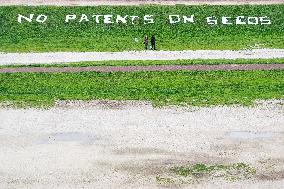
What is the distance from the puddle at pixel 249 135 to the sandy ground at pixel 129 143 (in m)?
0.06

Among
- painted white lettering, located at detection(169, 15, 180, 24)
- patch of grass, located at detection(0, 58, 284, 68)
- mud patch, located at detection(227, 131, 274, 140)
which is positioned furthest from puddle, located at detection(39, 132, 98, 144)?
painted white lettering, located at detection(169, 15, 180, 24)

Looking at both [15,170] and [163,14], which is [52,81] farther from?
[163,14]

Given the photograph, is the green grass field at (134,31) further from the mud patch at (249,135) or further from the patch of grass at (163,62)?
the mud patch at (249,135)

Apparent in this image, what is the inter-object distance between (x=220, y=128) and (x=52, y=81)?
558 inches

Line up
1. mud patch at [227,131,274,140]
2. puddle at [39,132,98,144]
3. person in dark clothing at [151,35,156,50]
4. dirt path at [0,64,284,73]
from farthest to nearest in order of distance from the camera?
person in dark clothing at [151,35,156,50], dirt path at [0,64,284,73], mud patch at [227,131,274,140], puddle at [39,132,98,144]

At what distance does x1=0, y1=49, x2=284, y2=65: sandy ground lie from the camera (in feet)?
151

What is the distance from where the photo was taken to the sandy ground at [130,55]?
151ft

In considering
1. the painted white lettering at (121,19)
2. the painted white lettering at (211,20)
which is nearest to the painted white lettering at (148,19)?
the painted white lettering at (121,19)

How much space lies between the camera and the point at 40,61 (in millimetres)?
45719

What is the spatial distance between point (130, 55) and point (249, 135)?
17330mm

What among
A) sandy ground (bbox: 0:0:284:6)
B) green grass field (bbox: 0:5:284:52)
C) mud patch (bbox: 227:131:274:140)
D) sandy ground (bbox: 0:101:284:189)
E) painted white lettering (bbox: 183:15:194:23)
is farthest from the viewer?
sandy ground (bbox: 0:0:284:6)

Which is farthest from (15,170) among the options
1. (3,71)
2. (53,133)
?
(3,71)

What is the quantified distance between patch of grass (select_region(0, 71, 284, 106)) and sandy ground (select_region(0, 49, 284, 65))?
151 inches

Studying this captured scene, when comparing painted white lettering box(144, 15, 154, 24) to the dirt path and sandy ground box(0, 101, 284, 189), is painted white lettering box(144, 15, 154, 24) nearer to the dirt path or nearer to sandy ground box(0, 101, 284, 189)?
the dirt path
